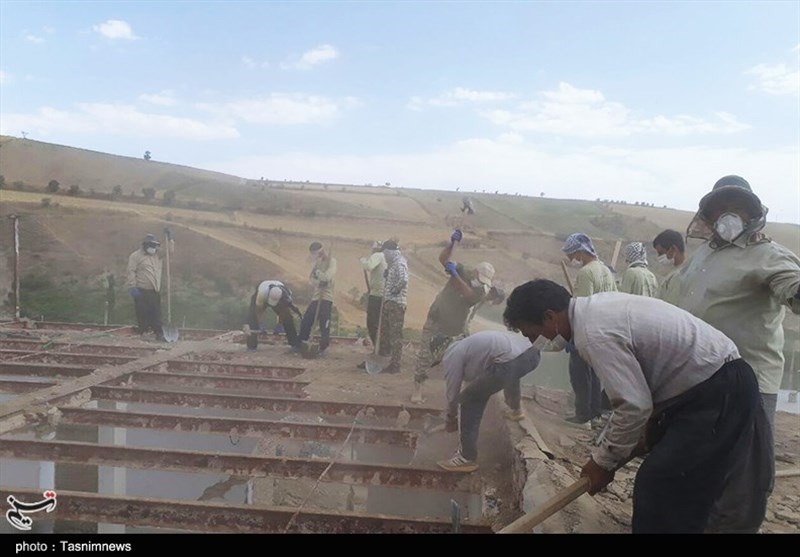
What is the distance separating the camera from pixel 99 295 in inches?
635

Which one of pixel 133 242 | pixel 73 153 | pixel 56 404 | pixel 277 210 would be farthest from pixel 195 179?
pixel 56 404

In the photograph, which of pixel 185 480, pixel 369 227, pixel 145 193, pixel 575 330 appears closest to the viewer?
pixel 575 330

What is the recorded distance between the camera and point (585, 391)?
16.8 ft

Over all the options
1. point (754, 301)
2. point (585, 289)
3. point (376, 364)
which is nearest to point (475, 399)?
point (585, 289)

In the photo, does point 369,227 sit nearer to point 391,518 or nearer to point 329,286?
point 329,286

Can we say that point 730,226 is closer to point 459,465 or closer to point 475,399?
point 475,399

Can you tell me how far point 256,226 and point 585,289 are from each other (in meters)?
25.6

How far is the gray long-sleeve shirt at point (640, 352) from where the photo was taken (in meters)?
2.18

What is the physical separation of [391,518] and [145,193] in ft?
105

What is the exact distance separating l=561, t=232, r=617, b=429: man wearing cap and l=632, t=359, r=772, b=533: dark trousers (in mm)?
2279

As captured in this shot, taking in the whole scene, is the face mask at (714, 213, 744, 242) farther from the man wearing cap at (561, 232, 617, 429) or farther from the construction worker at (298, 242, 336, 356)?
the construction worker at (298, 242, 336, 356)

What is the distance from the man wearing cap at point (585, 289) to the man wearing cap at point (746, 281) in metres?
1.61

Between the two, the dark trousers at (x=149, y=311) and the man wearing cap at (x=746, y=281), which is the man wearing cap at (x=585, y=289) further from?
the dark trousers at (x=149, y=311)

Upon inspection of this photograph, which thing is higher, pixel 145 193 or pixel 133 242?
pixel 145 193
